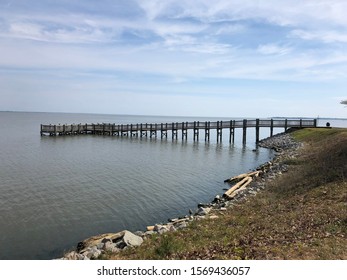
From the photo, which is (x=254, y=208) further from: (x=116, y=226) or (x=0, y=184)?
(x=0, y=184)

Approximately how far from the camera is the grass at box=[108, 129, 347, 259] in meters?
8.45

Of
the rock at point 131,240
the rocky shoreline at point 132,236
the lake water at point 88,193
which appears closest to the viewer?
the rocky shoreline at point 132,236

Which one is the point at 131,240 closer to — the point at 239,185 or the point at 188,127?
the point at 239,185

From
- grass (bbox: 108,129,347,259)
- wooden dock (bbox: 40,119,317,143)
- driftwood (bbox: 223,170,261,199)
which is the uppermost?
wooden dock (bbox: 40,119,317,143)

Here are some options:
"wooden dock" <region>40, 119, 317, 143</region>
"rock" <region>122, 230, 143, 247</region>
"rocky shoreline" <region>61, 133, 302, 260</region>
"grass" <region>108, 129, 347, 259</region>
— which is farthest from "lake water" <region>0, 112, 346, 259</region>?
"wooden dock" <region>40, 119, 317, 143</region>

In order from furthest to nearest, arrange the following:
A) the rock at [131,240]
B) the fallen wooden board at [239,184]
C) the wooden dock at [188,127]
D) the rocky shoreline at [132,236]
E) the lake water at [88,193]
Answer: the wooden dock at [188,127]
the fallen wooden board at [239,184]
the lake water at [88,193]
the rock at [131,240]
the rocky shoreline at [132,236]

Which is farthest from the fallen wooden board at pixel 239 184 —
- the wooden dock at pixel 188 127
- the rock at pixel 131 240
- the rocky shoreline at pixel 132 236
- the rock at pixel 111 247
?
the wooden dock at pixel 188 127

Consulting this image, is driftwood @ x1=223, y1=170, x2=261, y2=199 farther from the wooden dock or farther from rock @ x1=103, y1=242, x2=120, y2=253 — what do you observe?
the wooden dock

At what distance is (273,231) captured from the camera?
10.4 metres

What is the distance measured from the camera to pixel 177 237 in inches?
416

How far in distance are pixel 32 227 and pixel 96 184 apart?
8.66m

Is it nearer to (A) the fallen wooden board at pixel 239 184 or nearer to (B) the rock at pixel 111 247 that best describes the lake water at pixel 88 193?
(A) the fallen wooden board at pixel 239 184

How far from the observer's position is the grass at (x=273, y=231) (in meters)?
8.45
